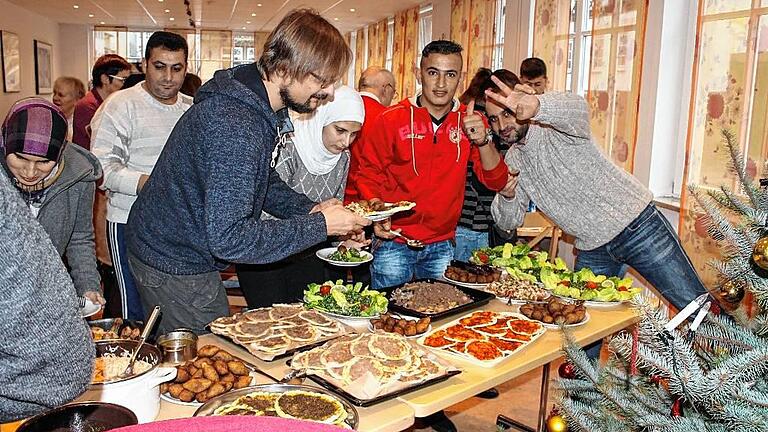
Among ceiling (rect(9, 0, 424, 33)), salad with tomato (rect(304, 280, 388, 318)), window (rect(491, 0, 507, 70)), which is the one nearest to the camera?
salad with tomato (rect(304, 280, 388, 318))

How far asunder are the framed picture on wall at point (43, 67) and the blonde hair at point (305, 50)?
12027 millimetres

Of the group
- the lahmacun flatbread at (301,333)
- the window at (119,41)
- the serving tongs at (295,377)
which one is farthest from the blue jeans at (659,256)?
the window at (119,41)

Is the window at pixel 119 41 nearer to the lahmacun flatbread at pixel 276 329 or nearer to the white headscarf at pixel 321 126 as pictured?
the white headscarf at pixel 321 126

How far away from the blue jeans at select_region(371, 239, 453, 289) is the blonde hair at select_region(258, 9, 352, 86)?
1119 mm

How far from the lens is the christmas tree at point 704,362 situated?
1.04m

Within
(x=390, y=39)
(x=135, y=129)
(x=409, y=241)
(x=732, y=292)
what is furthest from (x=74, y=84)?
(x=390, y=39)

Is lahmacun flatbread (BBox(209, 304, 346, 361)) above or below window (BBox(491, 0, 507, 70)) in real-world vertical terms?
below

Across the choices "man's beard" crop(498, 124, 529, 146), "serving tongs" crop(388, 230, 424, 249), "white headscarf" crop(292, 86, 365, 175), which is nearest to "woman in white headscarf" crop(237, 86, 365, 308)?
"white headscarf" crop(292, 86, 365, 175)

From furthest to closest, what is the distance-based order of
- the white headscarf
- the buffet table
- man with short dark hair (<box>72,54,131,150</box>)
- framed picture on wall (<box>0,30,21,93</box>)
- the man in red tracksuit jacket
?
framed picture on wall (<box>0,30,21,93</box>) < man with short dark hair (<box>72,54,131,150</box>) < the man in red tracksuit jacket < the white headscarf < the buffet table

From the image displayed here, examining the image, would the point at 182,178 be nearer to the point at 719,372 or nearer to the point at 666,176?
the point at 719,372

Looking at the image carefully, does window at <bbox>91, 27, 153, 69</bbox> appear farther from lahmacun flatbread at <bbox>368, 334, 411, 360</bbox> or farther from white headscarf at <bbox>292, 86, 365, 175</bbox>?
lahmacun flatbread at <bbox>368, 334, 411, 360</bbox>

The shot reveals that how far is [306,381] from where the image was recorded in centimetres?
→ 173

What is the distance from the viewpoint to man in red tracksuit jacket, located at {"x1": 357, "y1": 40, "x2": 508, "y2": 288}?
9.57 feet

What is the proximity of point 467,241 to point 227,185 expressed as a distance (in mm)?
1883
